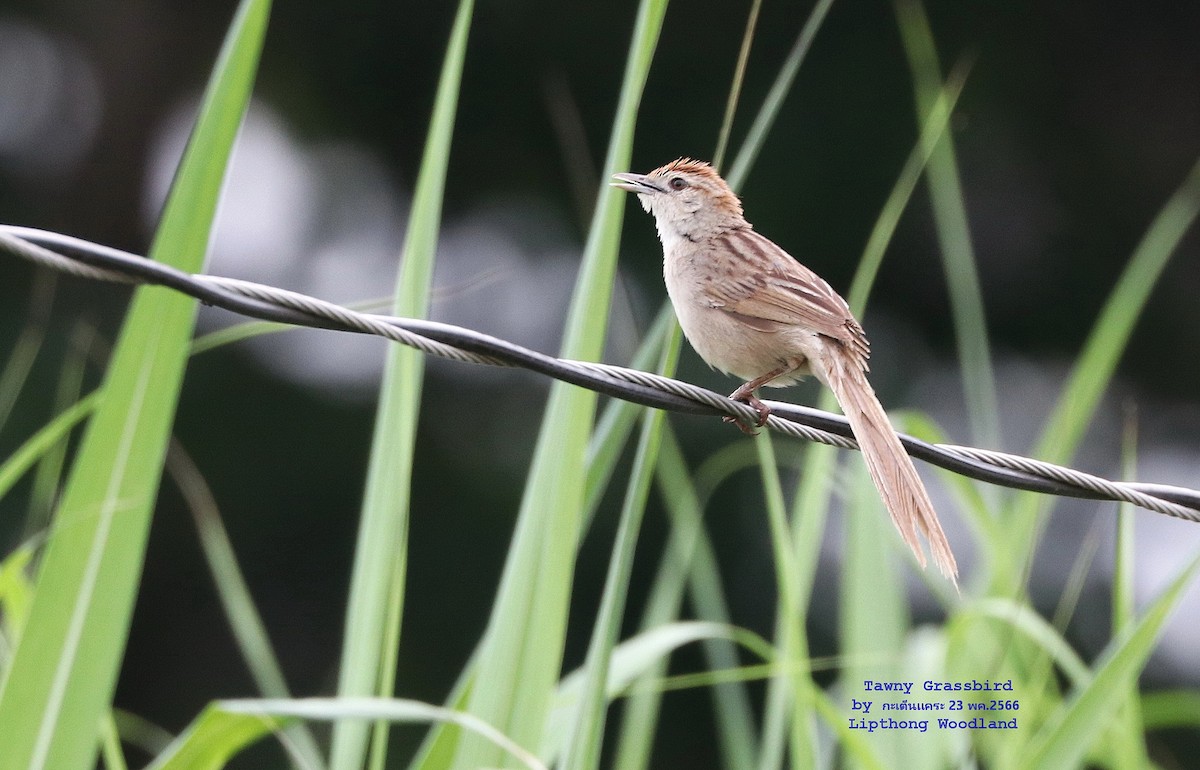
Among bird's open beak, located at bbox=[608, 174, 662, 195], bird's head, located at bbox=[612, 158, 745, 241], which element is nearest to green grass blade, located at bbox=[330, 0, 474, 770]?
bird's head, located at bbox=[612, 158, 745, 241]

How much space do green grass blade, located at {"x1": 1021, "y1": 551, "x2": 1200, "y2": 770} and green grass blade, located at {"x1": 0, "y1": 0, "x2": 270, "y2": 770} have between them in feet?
6.85

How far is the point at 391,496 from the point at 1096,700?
5.55 feet

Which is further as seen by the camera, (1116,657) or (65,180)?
(65,180)

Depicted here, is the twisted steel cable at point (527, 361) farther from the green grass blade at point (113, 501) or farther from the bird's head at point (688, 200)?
the bird's head at point (688, 200)

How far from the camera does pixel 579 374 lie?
256 centimetres

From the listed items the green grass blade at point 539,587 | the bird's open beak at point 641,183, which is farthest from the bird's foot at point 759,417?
the bird's open beak at point 641,183

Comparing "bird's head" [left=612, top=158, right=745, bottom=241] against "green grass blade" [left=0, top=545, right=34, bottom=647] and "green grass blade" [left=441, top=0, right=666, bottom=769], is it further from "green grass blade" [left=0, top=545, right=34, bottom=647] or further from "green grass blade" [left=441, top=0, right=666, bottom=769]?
"green grass blade" [left=0, top=545, right=34, bottom=647]

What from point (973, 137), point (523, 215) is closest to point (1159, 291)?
point (973, 137)

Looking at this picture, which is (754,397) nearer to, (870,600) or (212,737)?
(870,600)

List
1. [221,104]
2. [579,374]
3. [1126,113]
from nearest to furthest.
Result: [579,374] → [221,104] → [1126,113]

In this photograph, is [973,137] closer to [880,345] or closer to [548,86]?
[880,345]

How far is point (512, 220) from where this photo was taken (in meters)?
10.9

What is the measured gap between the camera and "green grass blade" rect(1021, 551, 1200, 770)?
115 inches

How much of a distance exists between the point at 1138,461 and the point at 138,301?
1040cm
